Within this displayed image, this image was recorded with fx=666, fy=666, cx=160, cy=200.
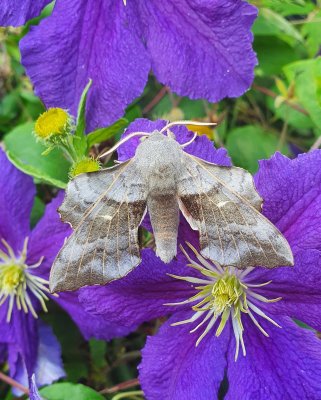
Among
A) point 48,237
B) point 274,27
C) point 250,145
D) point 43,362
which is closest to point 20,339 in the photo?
point 43,362

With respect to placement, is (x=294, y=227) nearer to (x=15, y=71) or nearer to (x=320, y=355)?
(x=320, y=355)

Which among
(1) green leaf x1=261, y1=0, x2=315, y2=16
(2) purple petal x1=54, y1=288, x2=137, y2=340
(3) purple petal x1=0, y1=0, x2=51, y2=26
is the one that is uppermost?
(3) purple petal x1=0, y1=0, x2=51, y2=26

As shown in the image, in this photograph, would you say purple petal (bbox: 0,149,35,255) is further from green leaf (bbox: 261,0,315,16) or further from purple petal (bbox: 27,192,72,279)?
green leaf (bbox: 261,0,315,16)

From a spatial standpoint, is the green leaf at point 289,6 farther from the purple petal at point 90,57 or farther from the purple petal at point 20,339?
the purple petal at point 20,339

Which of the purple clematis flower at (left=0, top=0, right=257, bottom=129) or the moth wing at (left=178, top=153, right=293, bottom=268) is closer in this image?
the moth wing at (left=178, top=153, right=293, bottom=268)

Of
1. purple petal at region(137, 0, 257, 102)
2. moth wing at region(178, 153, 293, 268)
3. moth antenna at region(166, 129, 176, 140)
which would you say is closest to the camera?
moth wing at region(178, 153, 293, 268)

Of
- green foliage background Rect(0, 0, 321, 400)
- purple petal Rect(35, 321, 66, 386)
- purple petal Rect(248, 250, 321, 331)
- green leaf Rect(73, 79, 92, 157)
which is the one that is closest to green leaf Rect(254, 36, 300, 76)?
green foliage background Rect(0, 0, 321, 400)

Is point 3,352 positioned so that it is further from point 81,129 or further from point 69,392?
point 81,129
